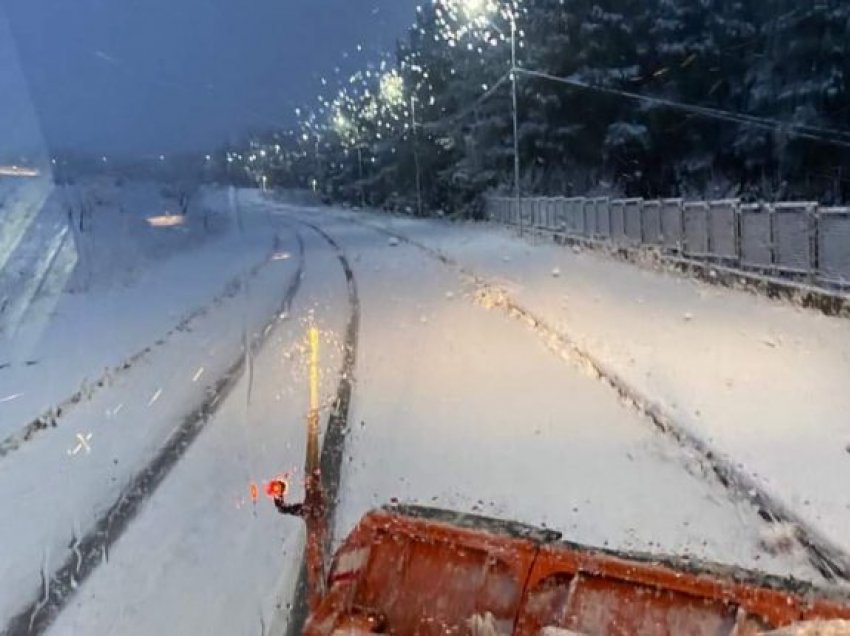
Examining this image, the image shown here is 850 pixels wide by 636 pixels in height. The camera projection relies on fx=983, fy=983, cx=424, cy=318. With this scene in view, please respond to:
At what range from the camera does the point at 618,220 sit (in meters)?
33.5

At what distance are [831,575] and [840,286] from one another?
1284 cm

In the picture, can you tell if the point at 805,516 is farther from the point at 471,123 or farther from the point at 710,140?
the point at 471,123

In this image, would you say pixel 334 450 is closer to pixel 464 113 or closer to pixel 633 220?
pixel 633 220

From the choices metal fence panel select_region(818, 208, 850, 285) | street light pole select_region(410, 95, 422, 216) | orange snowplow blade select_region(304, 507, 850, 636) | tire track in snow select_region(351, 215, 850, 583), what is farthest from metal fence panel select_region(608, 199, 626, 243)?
street light pole select_region(410, 95, 422, 216)

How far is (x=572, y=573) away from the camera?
3424mm

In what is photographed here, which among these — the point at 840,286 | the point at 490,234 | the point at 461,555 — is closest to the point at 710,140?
the point at 490,234

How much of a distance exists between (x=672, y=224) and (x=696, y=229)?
2.17m

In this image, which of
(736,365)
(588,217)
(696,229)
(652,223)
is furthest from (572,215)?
(736,365)

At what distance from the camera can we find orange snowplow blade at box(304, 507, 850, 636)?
3.17m

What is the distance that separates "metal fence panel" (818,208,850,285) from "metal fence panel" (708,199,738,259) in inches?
163

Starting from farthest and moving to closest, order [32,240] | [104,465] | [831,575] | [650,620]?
[32,240]
[104,465]
[831,575]
[650,620]

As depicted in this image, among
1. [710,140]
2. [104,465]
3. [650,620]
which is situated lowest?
[104,465]

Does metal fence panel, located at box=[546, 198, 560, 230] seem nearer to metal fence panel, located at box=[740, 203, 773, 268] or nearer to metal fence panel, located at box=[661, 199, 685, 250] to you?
metal fence panel, located at box=[661, 199, 685, 250]

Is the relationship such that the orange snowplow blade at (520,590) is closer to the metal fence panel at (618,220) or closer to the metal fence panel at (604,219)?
the metal fence panel at (618,220)
